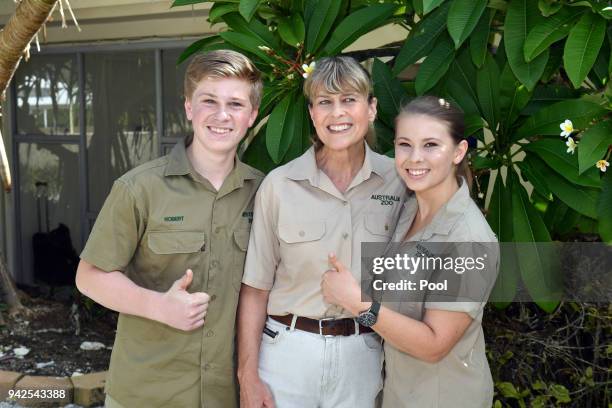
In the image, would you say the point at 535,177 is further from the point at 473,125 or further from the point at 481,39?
the point at 481,39

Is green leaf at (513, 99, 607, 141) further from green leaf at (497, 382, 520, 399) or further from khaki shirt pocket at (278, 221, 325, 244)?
green leaf at (497, 382, 520, 399)

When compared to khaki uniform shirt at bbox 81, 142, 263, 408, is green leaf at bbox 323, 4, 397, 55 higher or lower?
higher

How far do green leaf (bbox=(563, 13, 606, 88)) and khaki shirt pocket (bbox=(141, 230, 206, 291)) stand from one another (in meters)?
1.29

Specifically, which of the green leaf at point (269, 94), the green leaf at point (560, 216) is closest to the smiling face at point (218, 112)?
the green leaf at point (269, 94)

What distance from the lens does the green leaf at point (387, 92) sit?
2.73 m

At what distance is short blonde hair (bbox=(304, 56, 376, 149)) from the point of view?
2.02 m

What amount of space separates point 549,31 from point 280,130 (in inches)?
39.3

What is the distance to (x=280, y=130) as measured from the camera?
267 cm

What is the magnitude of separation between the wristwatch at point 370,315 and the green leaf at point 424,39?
1.15 meters

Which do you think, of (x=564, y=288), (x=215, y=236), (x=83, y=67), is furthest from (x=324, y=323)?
(x=83, y=67)

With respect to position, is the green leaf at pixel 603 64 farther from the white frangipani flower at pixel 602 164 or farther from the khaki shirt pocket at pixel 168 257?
the khaki shirt pocket at pixel 168 257

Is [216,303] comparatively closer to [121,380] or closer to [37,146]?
[121,380]

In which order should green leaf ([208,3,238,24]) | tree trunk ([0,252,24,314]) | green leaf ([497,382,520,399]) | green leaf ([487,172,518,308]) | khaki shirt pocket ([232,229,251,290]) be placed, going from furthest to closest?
1. tree trunk ([0,252,24,314])
2. green leaf ([497,382,520,399])
3. green leaf ([208,3,238,24])
4. green leaf ([487,172,518,308])
5. khaki shirt pocket ([232,229,251,290])

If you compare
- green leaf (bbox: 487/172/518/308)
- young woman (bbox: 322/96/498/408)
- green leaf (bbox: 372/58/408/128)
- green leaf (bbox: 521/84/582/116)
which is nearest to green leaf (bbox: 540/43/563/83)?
green leaf (bbox: 521/84/582/116)
